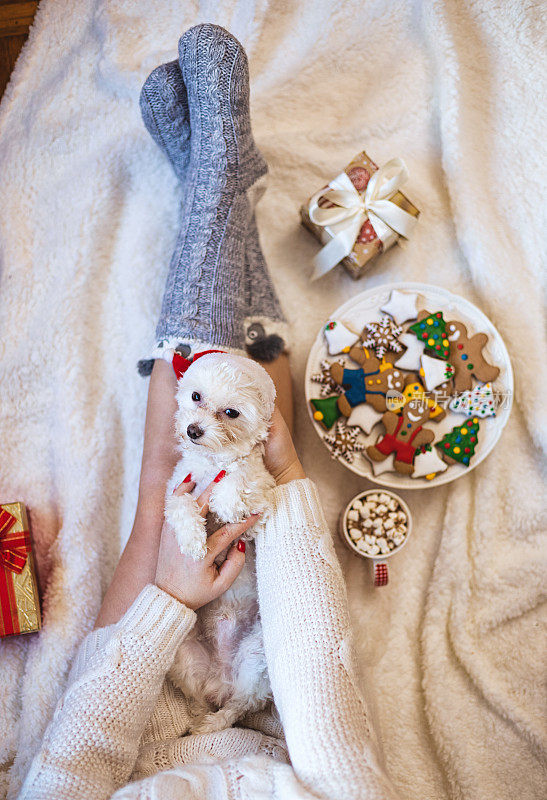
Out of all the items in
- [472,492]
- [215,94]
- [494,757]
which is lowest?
[494,757]

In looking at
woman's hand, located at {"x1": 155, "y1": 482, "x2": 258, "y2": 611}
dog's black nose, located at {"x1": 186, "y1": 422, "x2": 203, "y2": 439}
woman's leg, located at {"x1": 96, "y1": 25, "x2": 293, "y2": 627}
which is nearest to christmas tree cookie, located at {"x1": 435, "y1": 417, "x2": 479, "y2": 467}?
woman's leg, located at {"x1": 96, "y1": 25, "x2": 293, "y2": 627}

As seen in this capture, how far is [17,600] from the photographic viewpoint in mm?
987

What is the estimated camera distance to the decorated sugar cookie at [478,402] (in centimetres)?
107

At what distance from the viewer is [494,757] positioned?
96 centimetres

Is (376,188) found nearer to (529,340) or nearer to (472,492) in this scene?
(529,340)

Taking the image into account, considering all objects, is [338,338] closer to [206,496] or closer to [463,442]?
[463,442]

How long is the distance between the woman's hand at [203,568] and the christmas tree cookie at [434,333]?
51cm

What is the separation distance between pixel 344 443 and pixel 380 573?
271mm

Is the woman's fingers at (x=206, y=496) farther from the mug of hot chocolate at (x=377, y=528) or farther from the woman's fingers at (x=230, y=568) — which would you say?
the mug of hot chocolate at (x=377, y=528)

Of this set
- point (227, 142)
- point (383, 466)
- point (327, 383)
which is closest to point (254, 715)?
point (383, 466)

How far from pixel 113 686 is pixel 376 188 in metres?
1.02

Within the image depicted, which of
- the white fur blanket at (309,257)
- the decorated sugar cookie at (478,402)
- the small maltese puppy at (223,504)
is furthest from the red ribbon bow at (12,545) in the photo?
the decorated sugar cookie at (478,402)

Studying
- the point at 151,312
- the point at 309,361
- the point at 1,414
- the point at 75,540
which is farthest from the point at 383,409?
the point at 1,414

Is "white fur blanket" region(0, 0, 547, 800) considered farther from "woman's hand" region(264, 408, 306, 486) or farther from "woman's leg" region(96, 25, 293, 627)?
"woman's hand" region(264, 408, 306, 486)
